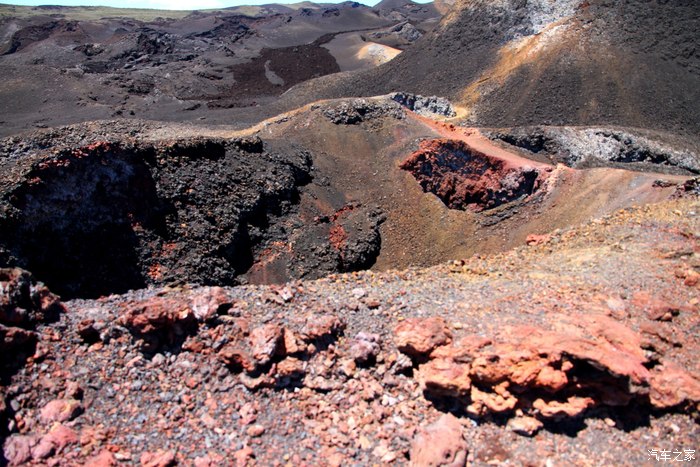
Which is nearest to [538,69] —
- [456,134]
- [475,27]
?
[475,27]

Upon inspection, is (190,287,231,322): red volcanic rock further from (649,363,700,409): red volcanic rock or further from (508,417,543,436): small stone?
(649,363,700,409): red volcanic rock

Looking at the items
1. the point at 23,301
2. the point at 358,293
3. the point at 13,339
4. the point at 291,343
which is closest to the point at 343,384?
the point at 291,343

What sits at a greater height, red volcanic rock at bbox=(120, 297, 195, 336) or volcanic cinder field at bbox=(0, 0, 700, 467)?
red volcanic rock at bbox=(120, 297, 195, 336)

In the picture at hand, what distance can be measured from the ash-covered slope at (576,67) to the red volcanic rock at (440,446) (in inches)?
989

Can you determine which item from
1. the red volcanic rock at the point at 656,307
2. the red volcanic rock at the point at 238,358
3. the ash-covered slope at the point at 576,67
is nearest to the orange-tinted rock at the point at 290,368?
the red volcanic rock at the point at 238,358

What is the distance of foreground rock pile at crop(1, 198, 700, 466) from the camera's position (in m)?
6.24

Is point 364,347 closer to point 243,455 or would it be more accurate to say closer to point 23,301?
point 243,455

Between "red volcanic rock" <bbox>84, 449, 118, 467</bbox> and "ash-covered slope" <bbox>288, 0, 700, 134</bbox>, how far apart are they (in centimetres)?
2722

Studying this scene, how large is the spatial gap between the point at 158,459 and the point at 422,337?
149 inches

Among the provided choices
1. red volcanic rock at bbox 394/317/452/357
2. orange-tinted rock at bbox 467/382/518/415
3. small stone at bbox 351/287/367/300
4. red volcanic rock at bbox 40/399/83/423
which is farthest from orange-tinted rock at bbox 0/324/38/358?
orange-tinted rock at bbox 467/382/518/415

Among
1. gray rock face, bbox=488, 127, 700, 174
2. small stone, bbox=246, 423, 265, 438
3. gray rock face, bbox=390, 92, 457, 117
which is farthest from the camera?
gray rock face, bbox=390, 92, 457, 117

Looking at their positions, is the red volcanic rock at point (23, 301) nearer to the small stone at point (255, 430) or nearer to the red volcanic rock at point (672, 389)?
the small stone at point (255, 430)

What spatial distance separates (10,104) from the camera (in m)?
37.3

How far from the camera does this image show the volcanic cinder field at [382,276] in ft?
21.1
